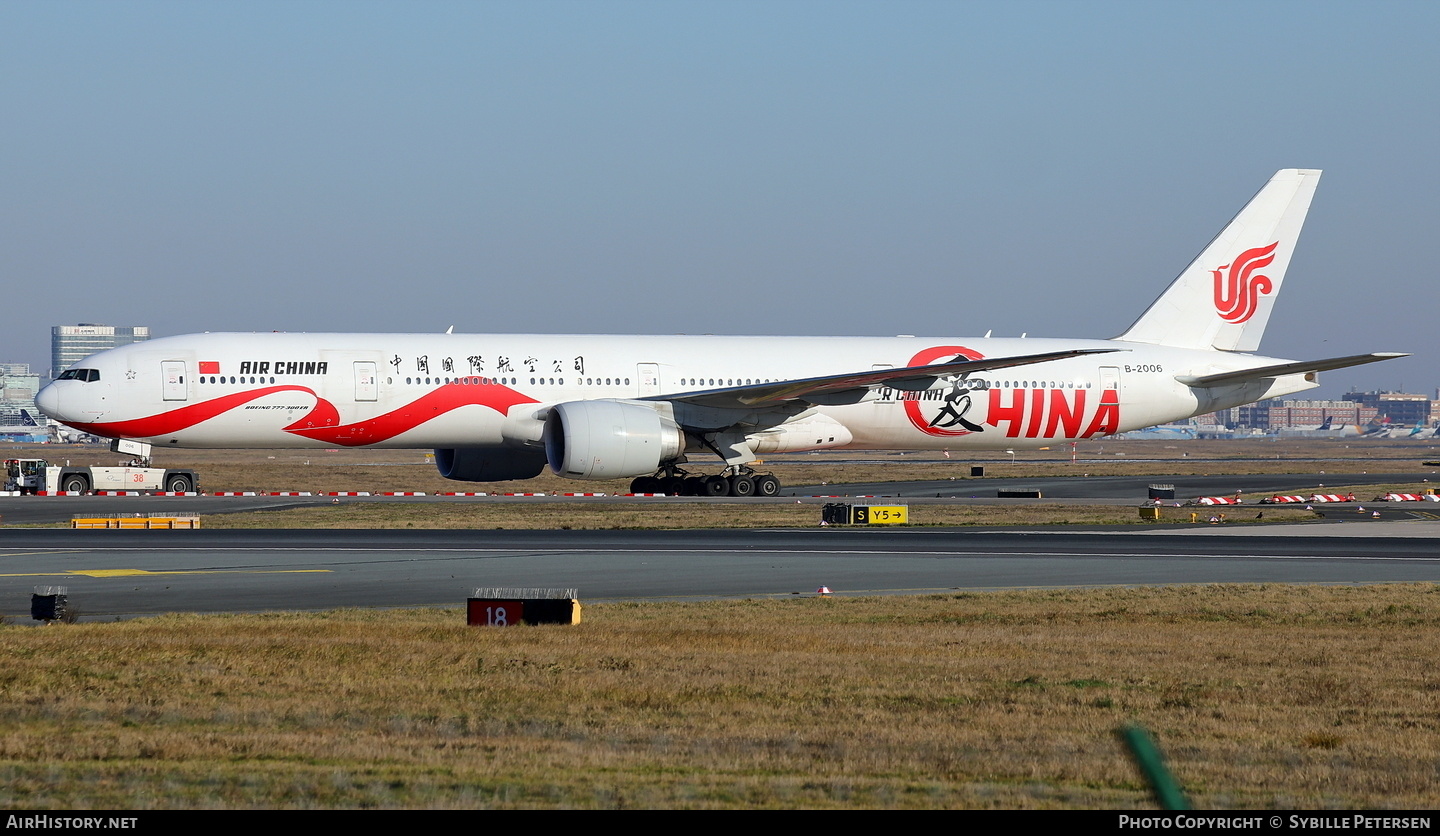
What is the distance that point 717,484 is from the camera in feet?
136

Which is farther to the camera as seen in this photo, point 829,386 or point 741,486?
point 741,486

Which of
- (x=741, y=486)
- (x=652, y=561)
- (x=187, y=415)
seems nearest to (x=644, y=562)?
(x=652, y=561)

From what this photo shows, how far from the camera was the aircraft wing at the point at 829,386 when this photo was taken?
1540 inches

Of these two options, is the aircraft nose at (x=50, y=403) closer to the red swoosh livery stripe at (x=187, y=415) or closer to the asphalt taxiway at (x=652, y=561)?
the red swoosh livery stripe at (x=187, y=415)

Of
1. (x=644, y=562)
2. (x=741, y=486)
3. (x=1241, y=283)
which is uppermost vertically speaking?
(x=1241, y=283)

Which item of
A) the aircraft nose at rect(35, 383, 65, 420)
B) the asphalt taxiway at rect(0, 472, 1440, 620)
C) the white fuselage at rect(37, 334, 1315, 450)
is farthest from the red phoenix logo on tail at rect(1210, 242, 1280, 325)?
the aircraft nose at rect(35, 383, 65, 420)

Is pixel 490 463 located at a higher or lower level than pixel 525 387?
lower

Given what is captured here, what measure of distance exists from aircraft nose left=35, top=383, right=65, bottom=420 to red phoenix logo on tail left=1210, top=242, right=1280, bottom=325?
113 ft

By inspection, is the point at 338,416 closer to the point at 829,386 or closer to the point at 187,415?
the point at 187,415

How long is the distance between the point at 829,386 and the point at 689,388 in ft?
13.7

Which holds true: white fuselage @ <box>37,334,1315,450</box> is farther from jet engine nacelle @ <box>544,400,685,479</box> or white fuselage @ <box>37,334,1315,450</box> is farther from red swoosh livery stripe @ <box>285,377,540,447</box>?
jet engine nacelle @ <box>544,400,685,479</box>

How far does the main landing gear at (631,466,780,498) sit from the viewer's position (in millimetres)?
41562

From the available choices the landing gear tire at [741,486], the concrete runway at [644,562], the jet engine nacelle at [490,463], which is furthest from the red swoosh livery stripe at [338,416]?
the concrete runway at [644,562]
